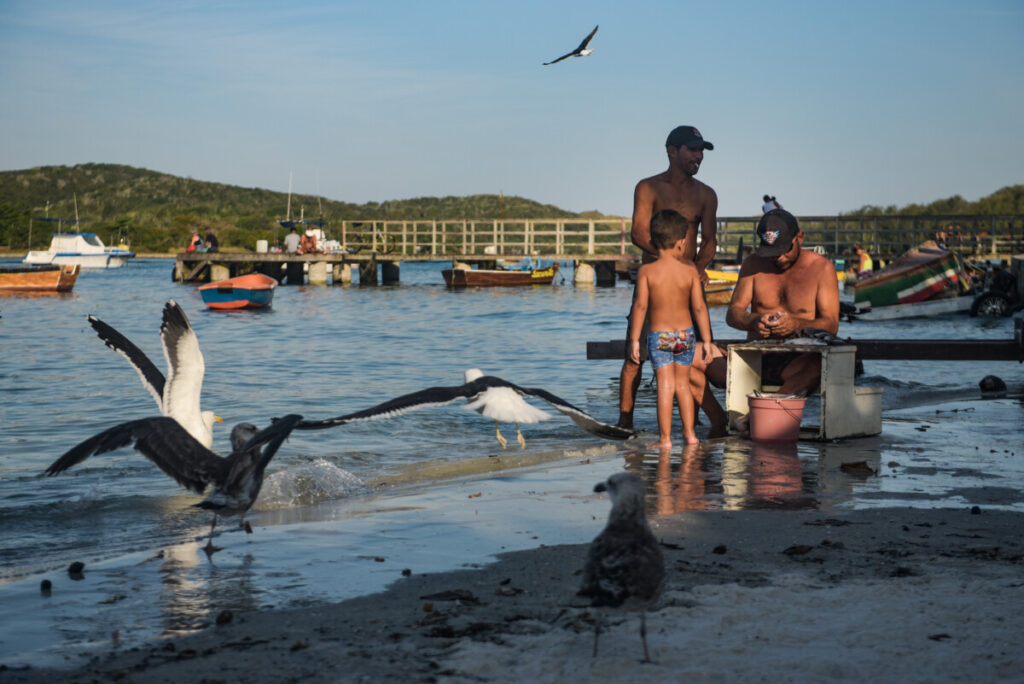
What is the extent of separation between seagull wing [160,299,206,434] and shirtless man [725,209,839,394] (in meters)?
4.20

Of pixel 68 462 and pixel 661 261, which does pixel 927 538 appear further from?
pixel 68 462

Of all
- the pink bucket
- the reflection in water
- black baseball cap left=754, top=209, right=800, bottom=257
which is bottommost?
the reflection in water

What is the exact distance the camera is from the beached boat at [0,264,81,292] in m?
41.7

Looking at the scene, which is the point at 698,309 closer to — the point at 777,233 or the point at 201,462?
the point at 777,233

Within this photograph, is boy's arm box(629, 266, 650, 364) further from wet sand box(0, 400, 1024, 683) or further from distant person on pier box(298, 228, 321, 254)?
distant person on pier box(298, 228, 321, 254)

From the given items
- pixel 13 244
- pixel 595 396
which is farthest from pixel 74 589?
pixel 13 244

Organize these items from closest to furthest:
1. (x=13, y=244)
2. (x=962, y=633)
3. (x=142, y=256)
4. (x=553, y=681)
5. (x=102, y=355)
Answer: (x=553, y=681), (x=962, y=633), (x=102, y=355), (x=13, y=244), (x=142, y=256)

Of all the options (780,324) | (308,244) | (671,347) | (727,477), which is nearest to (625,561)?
(727,477)

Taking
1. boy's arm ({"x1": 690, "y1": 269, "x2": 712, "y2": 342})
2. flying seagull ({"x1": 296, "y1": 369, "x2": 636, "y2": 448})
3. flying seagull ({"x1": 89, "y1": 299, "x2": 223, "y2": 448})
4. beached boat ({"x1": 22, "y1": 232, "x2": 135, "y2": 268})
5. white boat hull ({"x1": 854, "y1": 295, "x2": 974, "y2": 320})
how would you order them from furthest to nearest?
1. beached boat ({"x1": 22, "y1": 232, "x2": 135, "y2": 268})
2. white boat hull ({"x1": 854, "y1": 295, "x2": 974, "y2": 320})
3. boy's arm ({"x1": 690, "y1": 269, "x2": 712, "y2": 342})
4. flying seagull ({"x1": 89, "y1": 299, "x2": 223, "y2": 448})
5. flying seagull ({"x1": 296, "y1": 369, "x2": 636, "y2": 448})

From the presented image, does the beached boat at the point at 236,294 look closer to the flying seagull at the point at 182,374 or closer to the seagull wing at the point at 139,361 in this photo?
the seagull wing at the point at 139,361

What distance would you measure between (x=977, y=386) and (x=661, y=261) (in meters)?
8.26

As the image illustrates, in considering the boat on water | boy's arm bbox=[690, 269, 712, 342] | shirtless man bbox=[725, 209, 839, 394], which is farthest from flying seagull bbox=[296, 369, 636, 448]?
the boat on water

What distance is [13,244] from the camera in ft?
366

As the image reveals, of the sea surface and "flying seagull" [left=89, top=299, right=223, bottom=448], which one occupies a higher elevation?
"flying seagull" [left=89, top=299, right=223, bottom=448]
